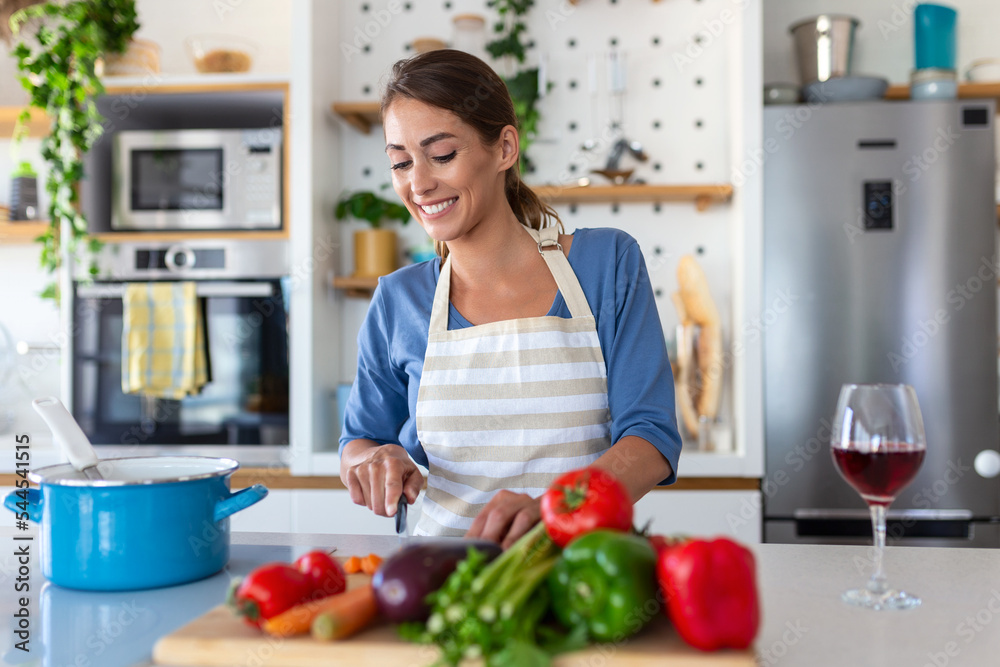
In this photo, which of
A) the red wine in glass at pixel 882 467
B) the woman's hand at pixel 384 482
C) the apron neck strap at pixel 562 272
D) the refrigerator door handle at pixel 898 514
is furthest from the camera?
the refrigerator door handle at pixel 898 514

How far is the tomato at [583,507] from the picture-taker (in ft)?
2.38

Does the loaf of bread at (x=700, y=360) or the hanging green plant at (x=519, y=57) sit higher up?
the hanging green plant at (x=519, y=57)

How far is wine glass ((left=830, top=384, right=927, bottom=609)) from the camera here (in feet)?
2.69

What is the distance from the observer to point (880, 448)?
823mm

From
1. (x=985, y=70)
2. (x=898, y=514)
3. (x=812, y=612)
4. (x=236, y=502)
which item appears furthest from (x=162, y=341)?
(x=985, y=70)

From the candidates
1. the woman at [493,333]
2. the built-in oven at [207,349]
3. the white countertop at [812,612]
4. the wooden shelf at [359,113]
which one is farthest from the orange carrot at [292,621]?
the wooden shelf at [359,113]

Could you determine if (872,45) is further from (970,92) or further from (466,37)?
(466,37)

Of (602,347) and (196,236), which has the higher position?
(196,236)

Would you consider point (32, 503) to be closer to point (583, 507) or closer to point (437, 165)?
point (583, 507)

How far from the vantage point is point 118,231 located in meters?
2.44

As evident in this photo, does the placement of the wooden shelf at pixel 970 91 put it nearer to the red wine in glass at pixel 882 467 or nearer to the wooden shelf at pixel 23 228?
the red wine in glass at pixel 882 467

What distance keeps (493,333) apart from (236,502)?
1.72 feet

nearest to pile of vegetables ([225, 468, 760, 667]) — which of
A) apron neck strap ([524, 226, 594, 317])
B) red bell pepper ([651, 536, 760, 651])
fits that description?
red bell pepper ([651, 536, 760, 651])

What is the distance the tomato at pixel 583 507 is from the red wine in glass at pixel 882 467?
0.26 metres
